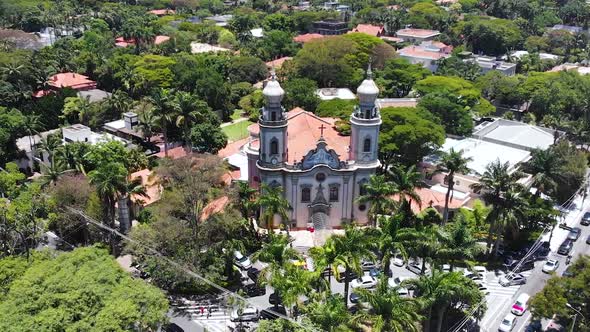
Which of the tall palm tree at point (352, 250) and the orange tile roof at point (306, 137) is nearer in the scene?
the tall palm tree at point (352, 250)

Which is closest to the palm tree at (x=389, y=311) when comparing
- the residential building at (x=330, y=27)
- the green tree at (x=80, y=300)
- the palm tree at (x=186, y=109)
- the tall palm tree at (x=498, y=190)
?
the green tree at (x=80, y=300)

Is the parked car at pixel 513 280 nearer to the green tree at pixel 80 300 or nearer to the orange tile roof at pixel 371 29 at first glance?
the green tree at pixel 80 300

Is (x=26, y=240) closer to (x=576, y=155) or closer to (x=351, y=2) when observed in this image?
(x=576, y=155)

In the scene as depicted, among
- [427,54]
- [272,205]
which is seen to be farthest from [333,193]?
[427,54]

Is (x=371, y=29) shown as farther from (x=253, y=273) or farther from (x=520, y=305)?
(x=520, y=305)

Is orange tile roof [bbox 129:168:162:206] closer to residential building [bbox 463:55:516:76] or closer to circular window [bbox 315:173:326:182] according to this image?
circular window [bbox 315:173:326:182]
